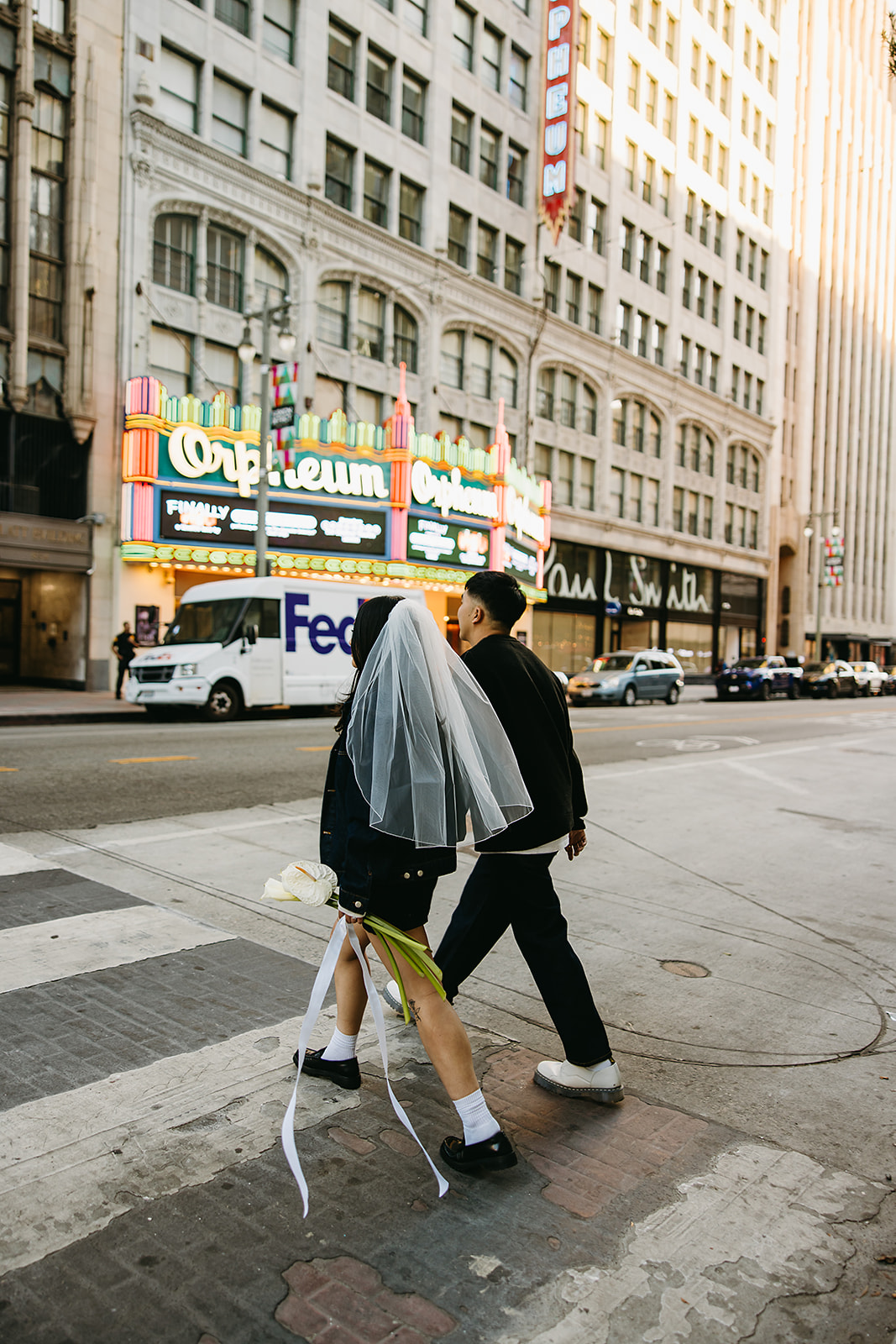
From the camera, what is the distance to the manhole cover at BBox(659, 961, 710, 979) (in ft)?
16.6

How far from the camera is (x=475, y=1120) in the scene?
117 inches

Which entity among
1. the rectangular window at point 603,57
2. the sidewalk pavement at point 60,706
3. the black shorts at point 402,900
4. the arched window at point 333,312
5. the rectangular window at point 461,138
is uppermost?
the rectangular window at point 603,57

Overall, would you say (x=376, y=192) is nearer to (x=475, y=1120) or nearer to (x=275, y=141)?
(x=275, y=141)

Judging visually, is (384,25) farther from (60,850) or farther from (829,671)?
(60,850)

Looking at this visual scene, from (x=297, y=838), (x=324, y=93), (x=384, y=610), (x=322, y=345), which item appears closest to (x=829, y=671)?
(x=322, y=345)

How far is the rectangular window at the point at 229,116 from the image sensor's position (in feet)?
84.8

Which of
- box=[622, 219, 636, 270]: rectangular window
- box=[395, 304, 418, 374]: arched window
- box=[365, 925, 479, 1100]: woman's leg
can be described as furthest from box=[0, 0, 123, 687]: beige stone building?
box=[622, 219, 636, 270]: rectangular window

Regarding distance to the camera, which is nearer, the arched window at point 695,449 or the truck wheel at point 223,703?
the truck wheel at point 223,703

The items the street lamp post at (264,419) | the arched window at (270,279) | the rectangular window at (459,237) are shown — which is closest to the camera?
the street lamp post at (264,419)

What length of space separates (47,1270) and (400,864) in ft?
4.58

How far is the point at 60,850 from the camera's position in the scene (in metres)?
6.81

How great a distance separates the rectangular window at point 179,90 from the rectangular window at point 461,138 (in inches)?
429

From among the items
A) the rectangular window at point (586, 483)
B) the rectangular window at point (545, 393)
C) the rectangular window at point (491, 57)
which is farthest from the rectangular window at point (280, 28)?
the rectangular window at point (586, 483)

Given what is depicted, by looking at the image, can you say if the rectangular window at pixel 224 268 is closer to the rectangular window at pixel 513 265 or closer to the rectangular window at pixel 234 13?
the rectangular window at pixel 234 13
